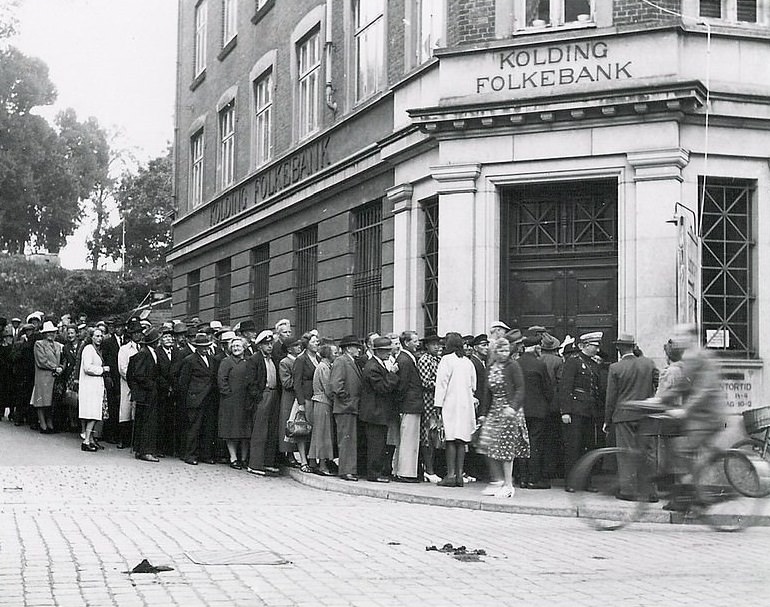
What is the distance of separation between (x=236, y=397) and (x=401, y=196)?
4639 mm

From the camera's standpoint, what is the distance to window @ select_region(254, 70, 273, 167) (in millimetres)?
26562

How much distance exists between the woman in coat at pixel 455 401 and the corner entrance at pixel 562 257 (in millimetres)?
2704

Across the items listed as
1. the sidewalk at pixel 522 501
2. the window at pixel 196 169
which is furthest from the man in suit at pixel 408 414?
the window at pixel 196 169

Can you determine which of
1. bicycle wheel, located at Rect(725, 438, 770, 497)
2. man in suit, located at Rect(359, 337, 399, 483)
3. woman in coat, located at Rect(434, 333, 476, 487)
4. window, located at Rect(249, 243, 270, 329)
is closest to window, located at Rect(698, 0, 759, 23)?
woman in coat, located at Rect(434, 333, 476, 487)

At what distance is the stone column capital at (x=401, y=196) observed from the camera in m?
18.2

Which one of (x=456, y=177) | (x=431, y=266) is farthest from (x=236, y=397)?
(x=456, y=177)

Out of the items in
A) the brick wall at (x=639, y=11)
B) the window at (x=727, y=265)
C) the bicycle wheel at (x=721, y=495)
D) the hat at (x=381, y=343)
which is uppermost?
the brick wall at (x=639, y=11)

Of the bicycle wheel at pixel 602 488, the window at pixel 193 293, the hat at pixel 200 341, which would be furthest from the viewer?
the window at pixel 193 293

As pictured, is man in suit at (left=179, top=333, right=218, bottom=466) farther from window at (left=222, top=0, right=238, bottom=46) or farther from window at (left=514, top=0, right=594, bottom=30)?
A: window at (left=222, top=0, right=238, bottom=46)

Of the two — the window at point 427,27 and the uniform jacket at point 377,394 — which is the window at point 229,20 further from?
the uniform jacket at point 377,394

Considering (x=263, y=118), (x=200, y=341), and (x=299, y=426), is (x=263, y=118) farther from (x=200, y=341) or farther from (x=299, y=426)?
(x=299, y=426)

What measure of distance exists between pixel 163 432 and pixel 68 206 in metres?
39.3

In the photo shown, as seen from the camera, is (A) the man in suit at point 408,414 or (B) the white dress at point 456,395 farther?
(A) the man in suit at point 408,414

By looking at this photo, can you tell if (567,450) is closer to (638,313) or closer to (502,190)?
(638,313)
